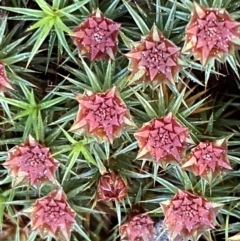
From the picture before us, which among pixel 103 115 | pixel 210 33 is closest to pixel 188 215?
pixel 103 115

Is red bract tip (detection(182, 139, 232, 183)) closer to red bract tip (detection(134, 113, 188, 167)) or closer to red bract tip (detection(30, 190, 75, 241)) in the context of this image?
red bract tip (detection(134, 113, 188, 167))

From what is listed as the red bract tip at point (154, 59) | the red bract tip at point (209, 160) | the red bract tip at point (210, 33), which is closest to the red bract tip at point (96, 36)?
the red bract tip at point (154, 59)

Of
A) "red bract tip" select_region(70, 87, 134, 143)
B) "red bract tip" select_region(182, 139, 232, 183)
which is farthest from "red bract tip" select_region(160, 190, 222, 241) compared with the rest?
"red bract tip" select_region(70, 87, 134, 143)

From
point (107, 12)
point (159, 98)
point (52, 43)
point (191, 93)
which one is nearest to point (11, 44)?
point (52, 43)

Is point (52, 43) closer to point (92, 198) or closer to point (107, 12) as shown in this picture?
point (107, 12)

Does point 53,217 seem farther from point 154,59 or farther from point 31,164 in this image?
point 154,59

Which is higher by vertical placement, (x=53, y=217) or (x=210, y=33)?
(x=210, y=33)
